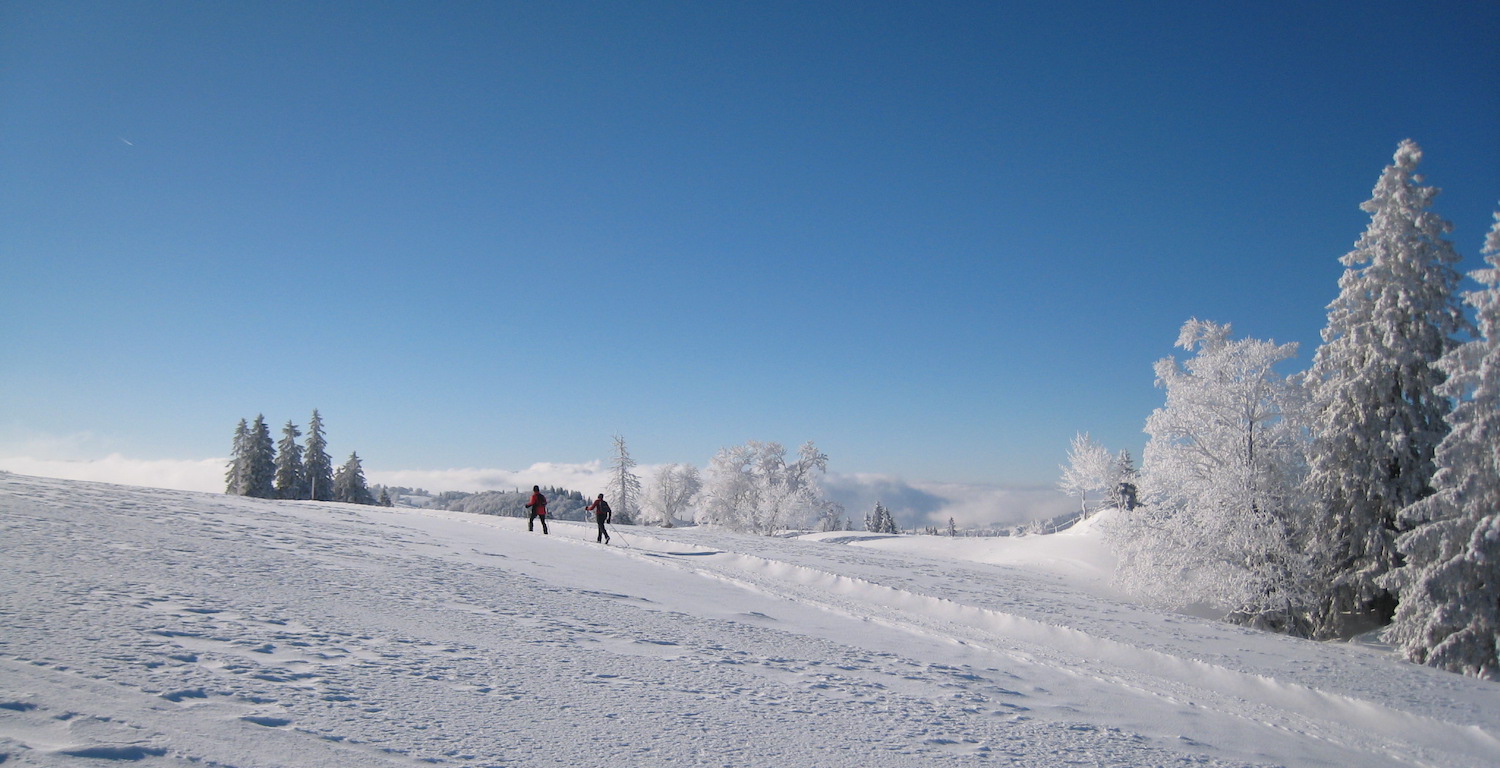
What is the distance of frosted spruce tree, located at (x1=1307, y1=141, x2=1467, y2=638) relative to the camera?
2180cm

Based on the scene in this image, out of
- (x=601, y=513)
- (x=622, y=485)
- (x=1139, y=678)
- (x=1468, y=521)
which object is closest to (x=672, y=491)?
(x=622, y=485)

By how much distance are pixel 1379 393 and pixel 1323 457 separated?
2.59 meters

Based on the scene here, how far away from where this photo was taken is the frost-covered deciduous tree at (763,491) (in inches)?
2643

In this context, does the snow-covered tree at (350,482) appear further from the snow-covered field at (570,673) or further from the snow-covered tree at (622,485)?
the snow-covered field at (570,673)

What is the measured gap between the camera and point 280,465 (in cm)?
6184

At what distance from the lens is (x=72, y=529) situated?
1203cm

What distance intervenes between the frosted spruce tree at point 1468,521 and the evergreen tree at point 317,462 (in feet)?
235

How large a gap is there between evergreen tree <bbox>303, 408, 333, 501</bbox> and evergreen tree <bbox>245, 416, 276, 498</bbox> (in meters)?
2.72

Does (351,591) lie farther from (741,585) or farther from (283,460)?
(283,460)

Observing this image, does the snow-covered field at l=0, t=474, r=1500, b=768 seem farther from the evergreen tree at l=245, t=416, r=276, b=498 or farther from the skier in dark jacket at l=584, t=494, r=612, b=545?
the evergreen tree at l=245, t=416, r=276, b=498

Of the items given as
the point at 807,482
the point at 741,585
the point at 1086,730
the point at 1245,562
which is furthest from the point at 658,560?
the point at 807,482

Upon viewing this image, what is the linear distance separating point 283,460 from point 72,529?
57966 millimetres

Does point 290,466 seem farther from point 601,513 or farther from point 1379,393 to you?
point 1379,393

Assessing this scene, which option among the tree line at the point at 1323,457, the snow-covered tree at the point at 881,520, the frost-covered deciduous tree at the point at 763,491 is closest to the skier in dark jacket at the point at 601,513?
the tree line at the point at 1323,457
